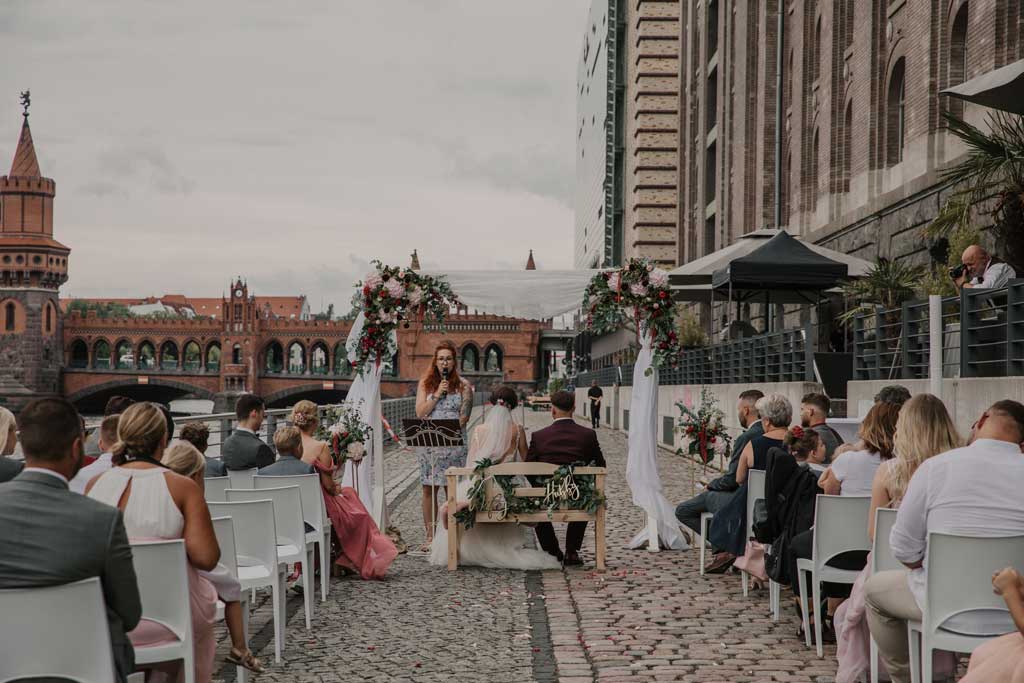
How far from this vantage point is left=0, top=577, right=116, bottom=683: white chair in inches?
139

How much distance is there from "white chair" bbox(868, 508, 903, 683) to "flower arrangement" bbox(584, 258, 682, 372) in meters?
6.19

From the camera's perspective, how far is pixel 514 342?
102062 millimetres

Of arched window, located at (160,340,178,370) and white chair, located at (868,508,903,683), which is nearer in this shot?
white chair, located at (868,508,903,683)

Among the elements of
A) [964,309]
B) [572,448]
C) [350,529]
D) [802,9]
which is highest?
[802,9]

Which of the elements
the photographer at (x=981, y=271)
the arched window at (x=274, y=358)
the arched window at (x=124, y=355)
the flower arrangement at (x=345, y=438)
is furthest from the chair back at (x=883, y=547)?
the arched window at (x=124, y=355)

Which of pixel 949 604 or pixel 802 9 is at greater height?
pixel 802 9

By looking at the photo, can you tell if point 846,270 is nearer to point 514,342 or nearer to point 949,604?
point 949,604

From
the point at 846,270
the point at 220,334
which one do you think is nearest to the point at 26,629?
the point at 846,270

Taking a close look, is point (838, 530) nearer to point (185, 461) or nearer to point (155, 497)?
point (185, 461)

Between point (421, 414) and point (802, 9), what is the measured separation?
1983cm

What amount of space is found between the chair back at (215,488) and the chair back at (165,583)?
108 inches

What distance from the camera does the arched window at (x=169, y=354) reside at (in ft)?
371

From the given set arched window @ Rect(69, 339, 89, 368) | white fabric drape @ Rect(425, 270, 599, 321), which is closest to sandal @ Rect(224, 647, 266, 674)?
white fabric drape @ Rect(425, 270, 599, 321)

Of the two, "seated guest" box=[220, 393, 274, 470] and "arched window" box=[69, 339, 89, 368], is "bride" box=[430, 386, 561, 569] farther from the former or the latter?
"arched window" box=[69, 339, 89, 368]
